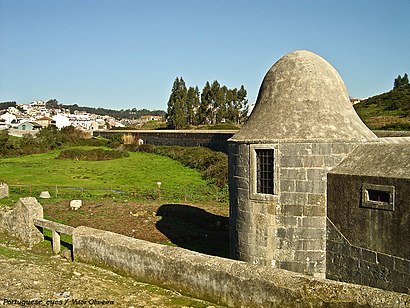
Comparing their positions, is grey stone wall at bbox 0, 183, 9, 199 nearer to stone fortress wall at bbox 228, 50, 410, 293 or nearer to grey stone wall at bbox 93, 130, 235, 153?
stone fortress wall at bbox 228, 50, 410, 293

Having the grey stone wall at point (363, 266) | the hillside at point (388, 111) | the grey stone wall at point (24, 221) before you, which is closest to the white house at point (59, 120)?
the hillside at point (388, 111)

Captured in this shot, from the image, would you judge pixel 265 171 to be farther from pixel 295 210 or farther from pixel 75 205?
pixel 75 205

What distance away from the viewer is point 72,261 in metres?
12.6

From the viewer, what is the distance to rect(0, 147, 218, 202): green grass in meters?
27.0

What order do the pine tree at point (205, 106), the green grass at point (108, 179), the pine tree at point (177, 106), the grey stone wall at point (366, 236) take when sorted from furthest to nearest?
the pine tree at point (205, 106), the pine tree at point (177, 106), the green grass at point (108, 179), the grey stone wall at point (366, 236)

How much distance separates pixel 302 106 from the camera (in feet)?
39.3

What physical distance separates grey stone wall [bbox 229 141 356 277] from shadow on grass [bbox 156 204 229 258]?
374 centimetres

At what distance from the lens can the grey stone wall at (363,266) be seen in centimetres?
929

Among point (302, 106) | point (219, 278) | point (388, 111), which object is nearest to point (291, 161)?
point (302, 106)

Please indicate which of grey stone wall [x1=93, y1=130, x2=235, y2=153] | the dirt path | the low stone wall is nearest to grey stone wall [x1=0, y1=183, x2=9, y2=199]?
the dirt path

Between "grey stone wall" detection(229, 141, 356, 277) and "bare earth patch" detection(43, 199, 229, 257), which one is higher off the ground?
"grey stone wall" detection(229, 141, 356, 277)

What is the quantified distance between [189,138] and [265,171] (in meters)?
44.5

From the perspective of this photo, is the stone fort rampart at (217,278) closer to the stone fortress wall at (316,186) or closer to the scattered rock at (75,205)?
the stone fortress wall at (316,186)

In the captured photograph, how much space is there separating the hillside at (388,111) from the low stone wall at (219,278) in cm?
3726
